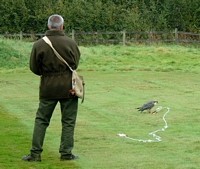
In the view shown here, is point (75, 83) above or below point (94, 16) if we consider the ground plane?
above

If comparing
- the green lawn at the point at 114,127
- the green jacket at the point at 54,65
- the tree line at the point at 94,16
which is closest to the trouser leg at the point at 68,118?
the green jacket at the point at 54,65

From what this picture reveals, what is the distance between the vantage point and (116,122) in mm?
11312

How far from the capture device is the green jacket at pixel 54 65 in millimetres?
7832

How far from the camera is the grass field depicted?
26.2 ft

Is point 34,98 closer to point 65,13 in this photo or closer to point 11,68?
point 11,68

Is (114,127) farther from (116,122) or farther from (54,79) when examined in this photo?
(54,79)

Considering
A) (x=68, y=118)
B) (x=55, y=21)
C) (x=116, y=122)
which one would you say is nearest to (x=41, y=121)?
(x=68, y=118)

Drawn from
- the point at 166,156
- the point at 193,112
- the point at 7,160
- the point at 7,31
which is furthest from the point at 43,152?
the point at 7,31

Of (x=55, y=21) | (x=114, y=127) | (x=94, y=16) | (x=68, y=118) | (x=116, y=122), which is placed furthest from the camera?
(x=94, y=16)

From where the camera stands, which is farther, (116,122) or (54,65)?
(116,122)

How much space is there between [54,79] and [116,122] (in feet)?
12.1

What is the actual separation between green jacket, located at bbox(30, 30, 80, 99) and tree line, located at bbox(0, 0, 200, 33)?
112 ft

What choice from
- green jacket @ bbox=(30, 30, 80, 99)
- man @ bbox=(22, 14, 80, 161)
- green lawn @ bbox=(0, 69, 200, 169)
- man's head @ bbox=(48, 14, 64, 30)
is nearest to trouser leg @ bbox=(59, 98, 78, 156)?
man @ bbox=(22, 14, 80, 161)

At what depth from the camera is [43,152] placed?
8523 millimetres
